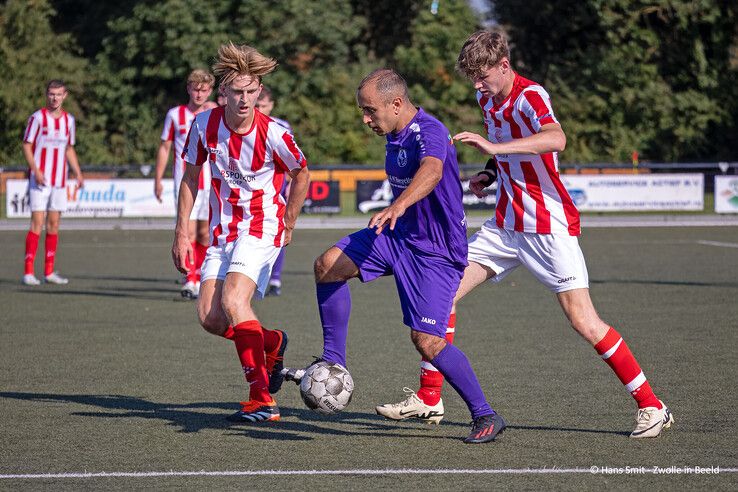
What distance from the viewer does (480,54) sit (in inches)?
238

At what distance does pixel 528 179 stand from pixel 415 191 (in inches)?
39.0

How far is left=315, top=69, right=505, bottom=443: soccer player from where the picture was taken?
5.90 m

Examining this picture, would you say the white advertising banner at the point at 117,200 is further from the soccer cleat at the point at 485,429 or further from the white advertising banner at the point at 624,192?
the soccer cleat at the point at 485,429

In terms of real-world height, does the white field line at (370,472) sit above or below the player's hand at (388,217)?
below

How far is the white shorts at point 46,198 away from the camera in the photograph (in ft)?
46.0

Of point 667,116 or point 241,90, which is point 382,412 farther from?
point 667,116

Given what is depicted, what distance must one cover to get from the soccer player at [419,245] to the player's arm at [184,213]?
109 cm

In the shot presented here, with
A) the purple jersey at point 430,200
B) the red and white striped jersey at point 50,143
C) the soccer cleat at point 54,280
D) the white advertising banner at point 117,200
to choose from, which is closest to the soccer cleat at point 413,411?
the purple jersey at point 430,200

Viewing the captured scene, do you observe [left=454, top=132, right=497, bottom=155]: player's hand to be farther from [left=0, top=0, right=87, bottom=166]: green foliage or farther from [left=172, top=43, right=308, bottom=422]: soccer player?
[left=0, top=0, right=87, bottom=166]: green foliage

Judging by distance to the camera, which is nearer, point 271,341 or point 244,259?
point 244,259

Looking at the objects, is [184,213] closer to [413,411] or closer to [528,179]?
[413,411]

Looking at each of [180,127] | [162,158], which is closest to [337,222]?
[162,158]

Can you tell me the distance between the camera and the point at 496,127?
21.0ft

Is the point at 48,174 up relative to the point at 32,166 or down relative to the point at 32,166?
down
